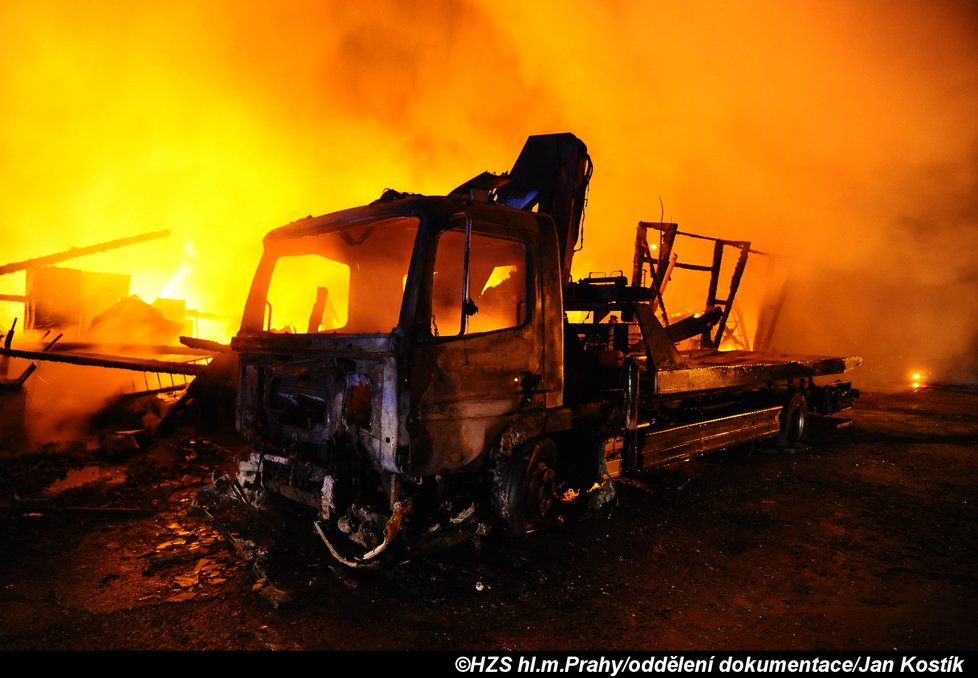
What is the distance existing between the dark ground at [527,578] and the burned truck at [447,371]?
37cm

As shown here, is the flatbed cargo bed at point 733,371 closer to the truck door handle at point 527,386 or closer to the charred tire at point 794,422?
the charred tire at point 794,422

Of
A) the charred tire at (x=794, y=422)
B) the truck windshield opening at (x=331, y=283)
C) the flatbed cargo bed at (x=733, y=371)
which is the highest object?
the truck windshield opening at (x=331, y=283)

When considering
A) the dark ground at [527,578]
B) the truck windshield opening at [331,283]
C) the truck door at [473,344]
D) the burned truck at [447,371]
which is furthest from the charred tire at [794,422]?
the truck windshield opening at [331,283]

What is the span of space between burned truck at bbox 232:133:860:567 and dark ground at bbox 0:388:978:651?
37 cm

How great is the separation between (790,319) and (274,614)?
2217 centimetres

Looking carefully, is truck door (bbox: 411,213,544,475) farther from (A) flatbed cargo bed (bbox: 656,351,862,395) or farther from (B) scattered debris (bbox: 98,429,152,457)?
(B) scattered debris (bbox: 98,429,152,457)

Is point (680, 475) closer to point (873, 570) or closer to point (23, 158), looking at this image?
point (873, 570)

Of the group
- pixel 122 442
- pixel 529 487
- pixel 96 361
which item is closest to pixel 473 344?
pixel 529 487

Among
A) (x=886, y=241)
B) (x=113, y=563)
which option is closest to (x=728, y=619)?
(x=113, y=563)

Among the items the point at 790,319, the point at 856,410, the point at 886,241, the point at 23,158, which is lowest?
the point at 856,410

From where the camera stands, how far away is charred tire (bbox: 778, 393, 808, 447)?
335 inches

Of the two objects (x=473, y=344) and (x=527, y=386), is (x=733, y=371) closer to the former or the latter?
(x=527, y=386)

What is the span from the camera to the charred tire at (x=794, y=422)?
8.50 m

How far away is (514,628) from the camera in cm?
321
